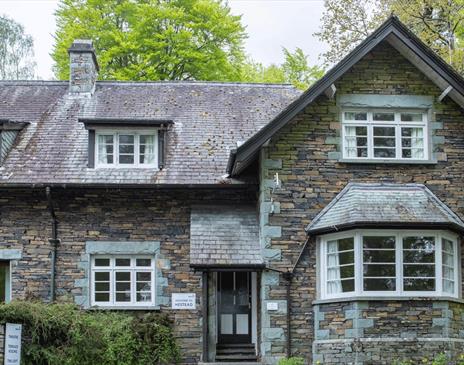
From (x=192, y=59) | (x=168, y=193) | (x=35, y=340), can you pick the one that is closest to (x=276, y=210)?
(x=168, y=193)

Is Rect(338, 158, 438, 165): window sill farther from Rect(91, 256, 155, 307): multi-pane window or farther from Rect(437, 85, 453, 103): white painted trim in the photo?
Rect(91, 256, 155, 307): multi-pane window

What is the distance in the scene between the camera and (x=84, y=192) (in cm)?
1884

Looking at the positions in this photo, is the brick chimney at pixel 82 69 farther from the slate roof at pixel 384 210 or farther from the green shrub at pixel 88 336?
the slate roof at pixel 384 210

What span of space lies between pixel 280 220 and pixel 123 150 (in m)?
4.57

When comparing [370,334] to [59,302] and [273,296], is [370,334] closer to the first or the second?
[273,296]

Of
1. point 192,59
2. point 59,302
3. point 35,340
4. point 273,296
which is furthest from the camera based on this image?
point 192,59

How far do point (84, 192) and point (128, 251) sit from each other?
1722 millimetres

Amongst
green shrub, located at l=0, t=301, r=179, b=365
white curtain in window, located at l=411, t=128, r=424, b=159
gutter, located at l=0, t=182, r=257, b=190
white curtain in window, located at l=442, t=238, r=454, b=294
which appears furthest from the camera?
gutter, located at l=0, t=182, r=257, b=190

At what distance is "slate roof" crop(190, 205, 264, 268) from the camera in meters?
17.4

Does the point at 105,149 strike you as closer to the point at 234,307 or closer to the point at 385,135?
the point at 234,307

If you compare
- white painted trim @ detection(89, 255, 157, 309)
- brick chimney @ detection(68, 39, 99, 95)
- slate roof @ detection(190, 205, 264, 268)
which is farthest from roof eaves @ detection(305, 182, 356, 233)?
brick chimney @ detection(68, 39, 99, 95)

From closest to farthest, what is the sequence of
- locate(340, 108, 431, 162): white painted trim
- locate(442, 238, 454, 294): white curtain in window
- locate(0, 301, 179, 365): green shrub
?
1. locate(0, 301, 179, 365): green shrub
2. locate(442, 238, 454, 294): white curtain in window
3. locate(340, 108, 431, 162): white painted trim

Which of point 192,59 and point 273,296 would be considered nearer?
point 273,296

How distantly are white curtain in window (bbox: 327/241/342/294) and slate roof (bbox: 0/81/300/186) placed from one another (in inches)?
120
